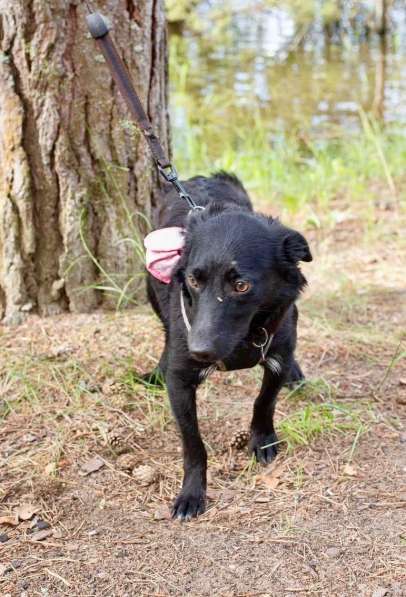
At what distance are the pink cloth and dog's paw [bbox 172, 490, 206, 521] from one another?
0.83m

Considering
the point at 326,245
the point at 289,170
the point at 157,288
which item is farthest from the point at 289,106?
the point at 157,288

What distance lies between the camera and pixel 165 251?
2984mm

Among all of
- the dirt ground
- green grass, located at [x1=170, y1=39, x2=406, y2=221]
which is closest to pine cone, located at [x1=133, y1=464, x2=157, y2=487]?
the dirt ground

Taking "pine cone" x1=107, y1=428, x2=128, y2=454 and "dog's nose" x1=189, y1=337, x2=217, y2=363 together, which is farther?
"pine cone" x1=107, y1=428, x2=128, y2=454

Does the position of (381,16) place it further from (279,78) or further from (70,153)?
(70,153)

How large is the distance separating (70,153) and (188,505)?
1.89m

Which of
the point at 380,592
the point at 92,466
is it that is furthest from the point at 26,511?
the point at 380,592

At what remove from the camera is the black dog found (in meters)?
2.61

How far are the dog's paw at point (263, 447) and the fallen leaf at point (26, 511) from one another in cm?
91

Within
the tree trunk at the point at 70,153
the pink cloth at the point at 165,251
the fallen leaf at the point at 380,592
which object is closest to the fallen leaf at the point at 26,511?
the pink cloth at the point at 165,251

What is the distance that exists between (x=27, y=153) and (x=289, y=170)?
3.93 m

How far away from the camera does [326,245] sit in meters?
5.42

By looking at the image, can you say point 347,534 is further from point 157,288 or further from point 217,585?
point 157,288

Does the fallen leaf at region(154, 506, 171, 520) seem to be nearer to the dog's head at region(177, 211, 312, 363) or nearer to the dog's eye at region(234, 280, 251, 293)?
the dog's head at region(177, 211, 312, 363)
